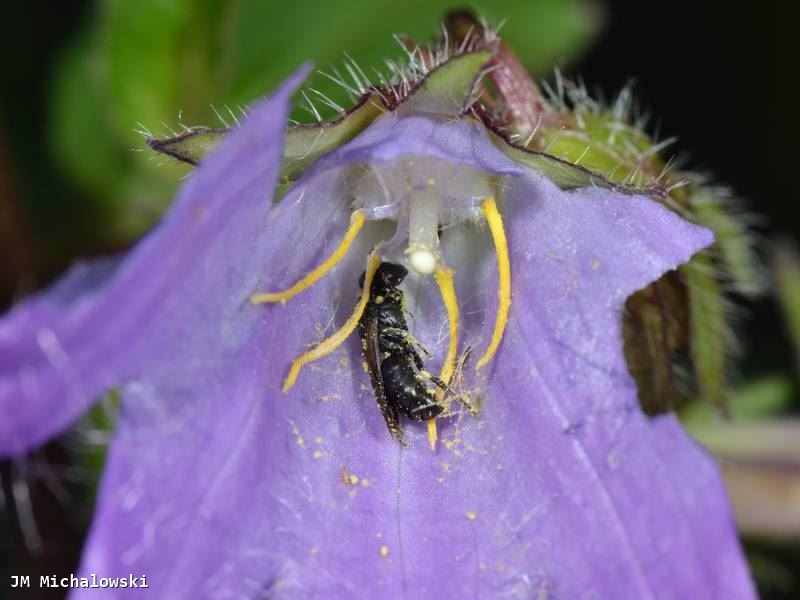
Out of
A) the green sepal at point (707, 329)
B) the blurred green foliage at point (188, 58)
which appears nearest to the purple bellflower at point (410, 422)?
the green sepal at point (707, 329)

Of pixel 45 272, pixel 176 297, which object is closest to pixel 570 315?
pixel 176 297

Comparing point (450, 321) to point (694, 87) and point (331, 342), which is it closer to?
point (331, 342)

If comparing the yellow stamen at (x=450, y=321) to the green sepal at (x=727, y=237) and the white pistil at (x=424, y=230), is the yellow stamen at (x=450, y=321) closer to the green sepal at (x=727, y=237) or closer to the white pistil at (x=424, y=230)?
the white pistil at (x=424, y=230)

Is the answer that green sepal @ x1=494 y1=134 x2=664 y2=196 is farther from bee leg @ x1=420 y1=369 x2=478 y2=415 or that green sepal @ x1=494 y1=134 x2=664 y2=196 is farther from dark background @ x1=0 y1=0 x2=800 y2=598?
dark background @ x1=0 y1=0 x2=800 y2=598

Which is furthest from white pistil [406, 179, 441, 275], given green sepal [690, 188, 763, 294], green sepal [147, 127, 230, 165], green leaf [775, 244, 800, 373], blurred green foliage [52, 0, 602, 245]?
green leaf [775, 244, 800, 373]

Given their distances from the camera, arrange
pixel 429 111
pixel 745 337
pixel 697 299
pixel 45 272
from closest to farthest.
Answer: pixel 429 111, pixel 697 299, pixel 45 272, pixel 745 337

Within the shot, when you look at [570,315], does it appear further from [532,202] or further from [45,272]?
[45,272]
